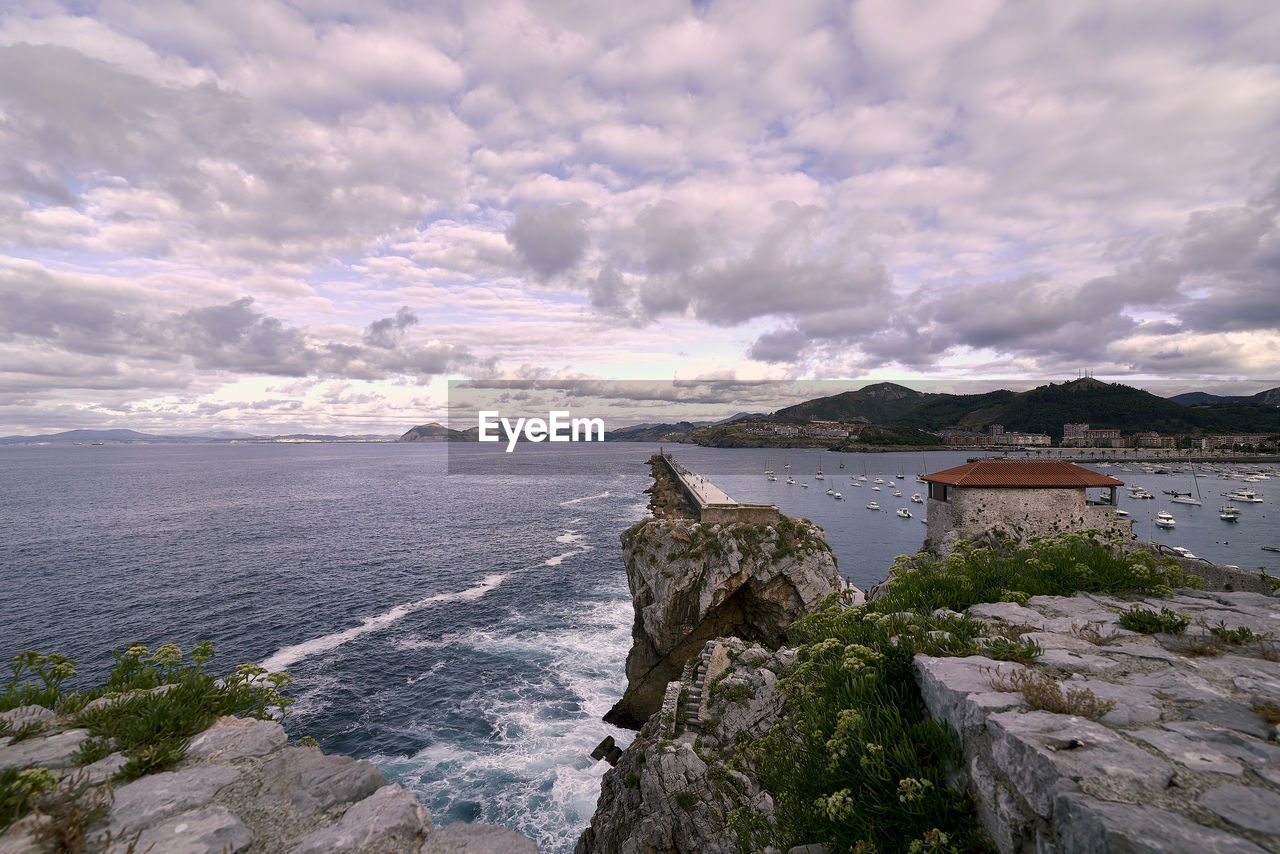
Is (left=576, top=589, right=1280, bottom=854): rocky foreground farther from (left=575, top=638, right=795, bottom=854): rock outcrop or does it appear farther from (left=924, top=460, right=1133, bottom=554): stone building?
(left=924, top=460, right=1133, bottom=554): stone building

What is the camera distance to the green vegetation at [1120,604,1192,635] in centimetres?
592

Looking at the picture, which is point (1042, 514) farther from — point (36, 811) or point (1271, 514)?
point (1271, 514)

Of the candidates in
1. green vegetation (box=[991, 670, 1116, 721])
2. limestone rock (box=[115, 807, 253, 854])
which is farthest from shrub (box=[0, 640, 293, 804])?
green vegetation (box=[991, 670, 1116, 721])

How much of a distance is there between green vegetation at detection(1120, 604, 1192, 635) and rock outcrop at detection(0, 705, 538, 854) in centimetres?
764

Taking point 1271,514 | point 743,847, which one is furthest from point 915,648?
point 1271,514

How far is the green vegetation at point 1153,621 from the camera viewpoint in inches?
233

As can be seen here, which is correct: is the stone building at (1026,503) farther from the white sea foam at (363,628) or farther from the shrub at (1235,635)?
the white sea foam at (363,628)

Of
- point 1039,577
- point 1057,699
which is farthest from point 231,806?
point 1039,577

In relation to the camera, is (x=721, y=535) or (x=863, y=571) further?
(x=863, y=571)

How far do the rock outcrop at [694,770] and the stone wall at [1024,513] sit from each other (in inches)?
741

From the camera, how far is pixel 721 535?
29766 mm

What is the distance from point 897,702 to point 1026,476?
29.1 metres

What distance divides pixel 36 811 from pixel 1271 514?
124 meters

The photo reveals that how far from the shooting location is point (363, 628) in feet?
122
